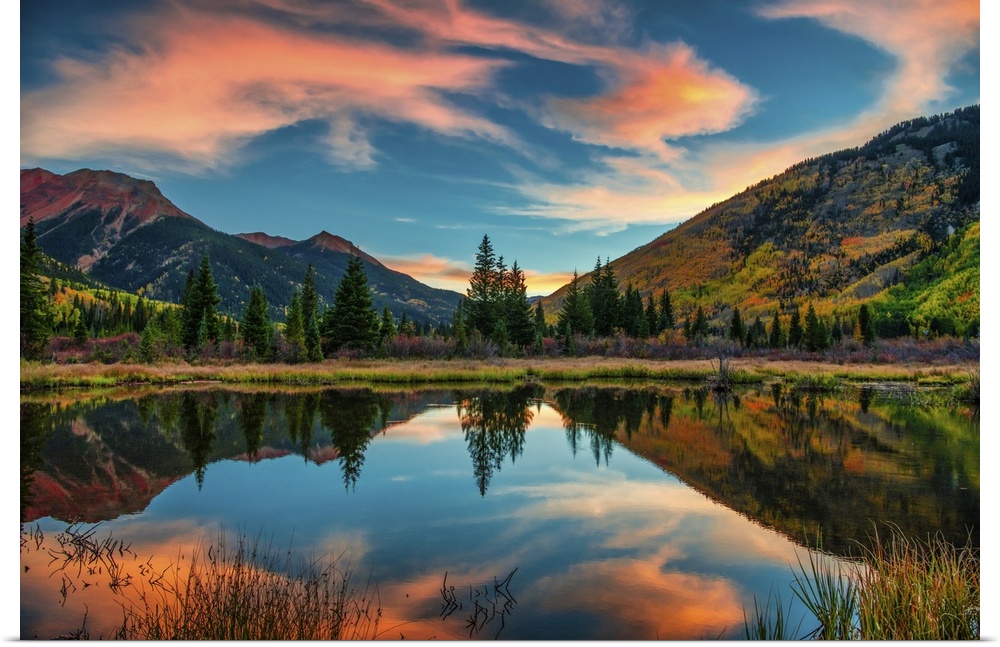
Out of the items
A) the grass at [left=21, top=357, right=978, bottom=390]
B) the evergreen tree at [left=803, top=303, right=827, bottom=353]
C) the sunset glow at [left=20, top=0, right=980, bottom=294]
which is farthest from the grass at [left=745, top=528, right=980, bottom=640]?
the evergreen tree at [left=803, top=303, right=827, bottom=353]

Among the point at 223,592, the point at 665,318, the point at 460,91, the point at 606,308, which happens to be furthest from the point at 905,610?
the point at 665,318

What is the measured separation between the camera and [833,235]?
13375 centimetres

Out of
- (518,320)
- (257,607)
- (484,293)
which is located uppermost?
(484,293)

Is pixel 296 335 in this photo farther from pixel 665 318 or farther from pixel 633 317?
pixel 665 318

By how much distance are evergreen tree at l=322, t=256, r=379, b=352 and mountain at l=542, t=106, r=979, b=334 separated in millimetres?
56582

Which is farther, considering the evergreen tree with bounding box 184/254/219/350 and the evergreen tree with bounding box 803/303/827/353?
the evergreen tree with bounding box 803/303/827/353

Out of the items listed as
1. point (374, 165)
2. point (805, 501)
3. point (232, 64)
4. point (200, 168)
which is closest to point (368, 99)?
point (374, 165)

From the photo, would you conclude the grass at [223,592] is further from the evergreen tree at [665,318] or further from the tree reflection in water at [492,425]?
the evergreen tree at [665,318]

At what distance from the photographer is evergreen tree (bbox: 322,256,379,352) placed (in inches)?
1571

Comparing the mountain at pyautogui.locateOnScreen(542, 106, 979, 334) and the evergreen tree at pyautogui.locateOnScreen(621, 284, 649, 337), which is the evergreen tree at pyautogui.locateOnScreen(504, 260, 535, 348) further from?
the mountain at pyautogui.locateOnScreen(542, 106, 979, 334)

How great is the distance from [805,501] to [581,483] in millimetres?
3693

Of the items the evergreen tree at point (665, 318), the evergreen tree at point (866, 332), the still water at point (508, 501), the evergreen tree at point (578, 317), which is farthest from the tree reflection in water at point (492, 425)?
the evergreen tree at point (665, 318)

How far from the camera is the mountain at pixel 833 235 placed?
301ft

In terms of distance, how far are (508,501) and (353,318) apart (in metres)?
32.4
